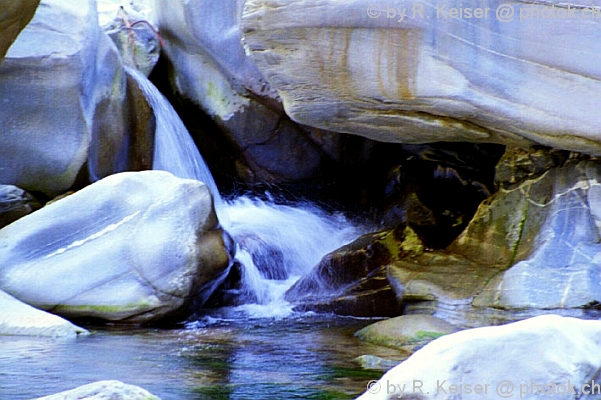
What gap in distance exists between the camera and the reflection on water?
4.30m

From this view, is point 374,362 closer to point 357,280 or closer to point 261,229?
point 357,280

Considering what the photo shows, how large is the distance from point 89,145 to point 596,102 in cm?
465

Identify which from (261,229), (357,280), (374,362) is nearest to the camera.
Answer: (374,362)

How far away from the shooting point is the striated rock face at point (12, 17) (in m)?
5.23

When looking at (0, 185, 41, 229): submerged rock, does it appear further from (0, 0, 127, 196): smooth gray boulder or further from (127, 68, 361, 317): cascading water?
(127, 68, 361, 317): cascading water

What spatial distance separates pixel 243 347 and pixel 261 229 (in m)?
3.18

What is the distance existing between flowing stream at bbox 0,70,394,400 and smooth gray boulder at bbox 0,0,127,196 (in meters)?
0.97

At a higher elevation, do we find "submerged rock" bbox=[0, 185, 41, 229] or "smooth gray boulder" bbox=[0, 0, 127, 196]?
"smooth gray boulder" bbox=[0, 0, 127, 196]

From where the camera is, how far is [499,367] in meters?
2.80

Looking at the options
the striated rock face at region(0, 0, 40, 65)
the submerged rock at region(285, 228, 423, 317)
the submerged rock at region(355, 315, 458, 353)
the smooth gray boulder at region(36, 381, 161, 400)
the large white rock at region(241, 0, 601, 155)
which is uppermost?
the striated rock face at region(0, 0, 40, 65)

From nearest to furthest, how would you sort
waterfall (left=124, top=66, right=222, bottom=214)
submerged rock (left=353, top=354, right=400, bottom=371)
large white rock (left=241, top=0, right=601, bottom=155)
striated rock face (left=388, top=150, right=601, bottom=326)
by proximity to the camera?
submerged rock (left=353, top=354, right=400, bottom=371), large white rock (left=241, top=0, right=601, bottom=155), striated rock face (left=388, top=150, right=601, bottom=326), waterfall (left=124, top=66, right=222, bottom=214)

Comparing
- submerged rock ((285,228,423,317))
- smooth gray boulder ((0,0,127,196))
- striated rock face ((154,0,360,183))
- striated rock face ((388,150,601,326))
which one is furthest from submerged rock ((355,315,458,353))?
striated rock face ((154,0,360,183))

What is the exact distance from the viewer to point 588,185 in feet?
21.2

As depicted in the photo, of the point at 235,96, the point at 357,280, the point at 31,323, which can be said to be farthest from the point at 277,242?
the point at 31,323
